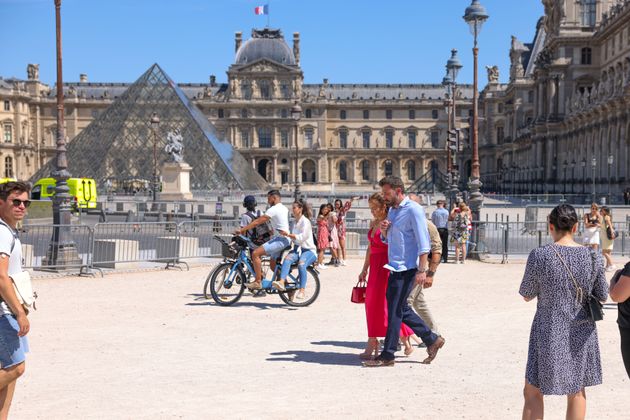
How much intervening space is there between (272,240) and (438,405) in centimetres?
415

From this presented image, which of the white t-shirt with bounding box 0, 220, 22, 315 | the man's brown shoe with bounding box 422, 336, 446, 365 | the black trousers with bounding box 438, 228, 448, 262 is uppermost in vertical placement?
the white t-shirt with bounding box 0, 220, 22, 315

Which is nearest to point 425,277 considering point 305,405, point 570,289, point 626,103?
point 305,405

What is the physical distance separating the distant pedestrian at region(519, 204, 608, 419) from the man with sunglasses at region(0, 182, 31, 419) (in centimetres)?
282

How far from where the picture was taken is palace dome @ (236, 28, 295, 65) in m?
87.4

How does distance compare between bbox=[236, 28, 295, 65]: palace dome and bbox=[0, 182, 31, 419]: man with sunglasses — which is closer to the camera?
bbox=[0, 182, 31, 419]: man with sunglasses

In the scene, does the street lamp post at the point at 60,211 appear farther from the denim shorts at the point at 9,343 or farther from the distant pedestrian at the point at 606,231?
the denim shorts at the point at 9,343

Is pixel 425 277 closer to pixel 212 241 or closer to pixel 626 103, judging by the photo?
pixel 212 241

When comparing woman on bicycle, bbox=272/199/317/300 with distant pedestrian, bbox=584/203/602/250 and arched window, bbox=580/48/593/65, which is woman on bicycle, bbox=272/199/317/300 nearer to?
distant pedestrian, bbox=584/203/602/250

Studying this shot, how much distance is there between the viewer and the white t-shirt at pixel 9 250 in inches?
160

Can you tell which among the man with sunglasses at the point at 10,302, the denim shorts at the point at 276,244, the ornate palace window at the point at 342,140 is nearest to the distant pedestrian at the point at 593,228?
the denim shorts at the point at 276,244

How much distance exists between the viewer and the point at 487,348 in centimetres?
727

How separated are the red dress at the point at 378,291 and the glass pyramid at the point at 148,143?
40.5 meters

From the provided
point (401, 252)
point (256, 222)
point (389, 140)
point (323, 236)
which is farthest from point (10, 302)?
point (389, 140)

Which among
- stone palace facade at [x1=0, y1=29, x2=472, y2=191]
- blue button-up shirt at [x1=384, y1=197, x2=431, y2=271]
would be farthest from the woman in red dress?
stone palace facade at [x1=0, y1=29, x2=472, y2=191]
